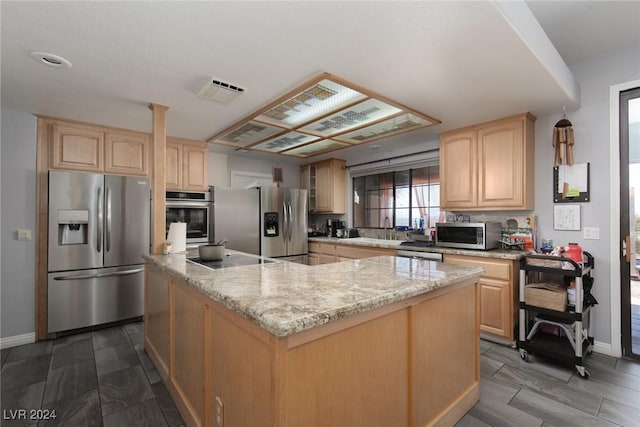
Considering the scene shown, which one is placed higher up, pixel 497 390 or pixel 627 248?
pixel 627 248

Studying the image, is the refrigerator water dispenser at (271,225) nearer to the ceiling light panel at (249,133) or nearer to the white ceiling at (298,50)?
the ceiling light panel at (249,133)

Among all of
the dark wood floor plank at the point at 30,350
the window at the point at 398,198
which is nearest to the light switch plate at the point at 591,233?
the window at the point at 398,198

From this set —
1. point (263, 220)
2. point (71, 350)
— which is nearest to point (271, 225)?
point (263, 220)

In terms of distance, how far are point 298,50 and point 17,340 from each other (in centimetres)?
375

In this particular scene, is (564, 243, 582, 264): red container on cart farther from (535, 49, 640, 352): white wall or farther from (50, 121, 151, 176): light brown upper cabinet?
(50, 121, 151, 176): light brown upper cabinet

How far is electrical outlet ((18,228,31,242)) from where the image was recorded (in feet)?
9.70

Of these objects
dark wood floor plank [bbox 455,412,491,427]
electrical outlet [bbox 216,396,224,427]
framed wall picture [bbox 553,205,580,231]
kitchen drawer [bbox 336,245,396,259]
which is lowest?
dark wood floor plank [bbox 455,412,491,427]

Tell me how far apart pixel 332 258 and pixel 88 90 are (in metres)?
3.49

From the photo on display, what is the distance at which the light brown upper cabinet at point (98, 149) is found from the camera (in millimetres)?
3164

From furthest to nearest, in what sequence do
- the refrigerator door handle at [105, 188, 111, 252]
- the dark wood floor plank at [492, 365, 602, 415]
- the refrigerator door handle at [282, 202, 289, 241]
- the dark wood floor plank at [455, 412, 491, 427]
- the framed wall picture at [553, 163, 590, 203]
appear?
the refrigerator door handle at [282, 202, 289, 241] < the refrigerator door handle at [105, 188, 111, 252] < the framed wall picture at [553, 163, 590, 203] < the dark wood floor plank at [492, 365, 602, 415] < the dark wood floor plank at [455, 412, 491, 427]

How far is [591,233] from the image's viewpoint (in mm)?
2730

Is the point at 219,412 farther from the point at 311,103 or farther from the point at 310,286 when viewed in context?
the point at 311,103

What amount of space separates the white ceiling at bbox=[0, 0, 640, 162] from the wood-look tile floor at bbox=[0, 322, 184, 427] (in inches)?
89.7

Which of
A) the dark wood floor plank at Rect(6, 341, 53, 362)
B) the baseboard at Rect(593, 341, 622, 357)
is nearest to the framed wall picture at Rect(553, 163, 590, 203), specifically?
the baseboard at Rect(593, 341, 622, 357)
